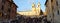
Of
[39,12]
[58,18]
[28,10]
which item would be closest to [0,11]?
[58,18]

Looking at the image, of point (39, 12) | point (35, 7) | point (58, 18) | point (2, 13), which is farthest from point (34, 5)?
point (58, 18)

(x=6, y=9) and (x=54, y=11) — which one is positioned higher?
(x=6, y=9)

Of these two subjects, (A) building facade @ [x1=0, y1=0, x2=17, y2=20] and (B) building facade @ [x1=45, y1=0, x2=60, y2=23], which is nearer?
(B) building facade @ [x1=45, y1=0, x2=60, y2=23]

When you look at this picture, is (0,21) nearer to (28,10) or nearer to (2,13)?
(2,13)

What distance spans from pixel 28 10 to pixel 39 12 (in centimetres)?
1065

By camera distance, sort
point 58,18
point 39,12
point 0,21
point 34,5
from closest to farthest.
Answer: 1. point 58,18
2. point 0,21
3. point 39,12
4. point 34,5

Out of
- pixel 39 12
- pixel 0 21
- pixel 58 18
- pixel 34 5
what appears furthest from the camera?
pixel 34 5

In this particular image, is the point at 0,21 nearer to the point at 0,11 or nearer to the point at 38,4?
the point at 0,11

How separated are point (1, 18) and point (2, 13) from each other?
1.35 meters

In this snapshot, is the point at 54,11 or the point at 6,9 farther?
the point at 6,9

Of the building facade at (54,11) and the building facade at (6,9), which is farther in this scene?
the building facade at (6,9)

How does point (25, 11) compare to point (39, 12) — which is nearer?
point (39, 12)

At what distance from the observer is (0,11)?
111 ft

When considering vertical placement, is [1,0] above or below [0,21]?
above
